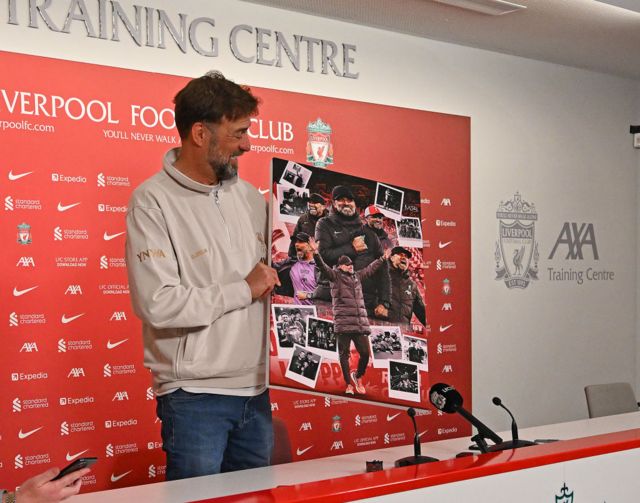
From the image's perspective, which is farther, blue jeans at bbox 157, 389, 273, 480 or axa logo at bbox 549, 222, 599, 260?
axa logo at bbox 549, 222, 599, 260

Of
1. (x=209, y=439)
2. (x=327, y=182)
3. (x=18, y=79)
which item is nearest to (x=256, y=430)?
(x=209, y=439)

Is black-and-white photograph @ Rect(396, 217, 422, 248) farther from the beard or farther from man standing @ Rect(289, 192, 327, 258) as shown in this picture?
the beard

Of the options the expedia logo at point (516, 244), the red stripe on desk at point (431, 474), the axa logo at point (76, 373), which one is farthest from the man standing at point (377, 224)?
the expedia logo at point (516, 244)

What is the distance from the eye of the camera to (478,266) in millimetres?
6031

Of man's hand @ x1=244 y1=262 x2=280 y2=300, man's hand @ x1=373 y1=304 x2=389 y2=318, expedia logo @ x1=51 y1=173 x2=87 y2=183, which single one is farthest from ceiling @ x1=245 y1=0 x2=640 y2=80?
man's hand @ x1=244 y1=262 x2=280 y2=300

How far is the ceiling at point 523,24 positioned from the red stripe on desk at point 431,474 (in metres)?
3.24

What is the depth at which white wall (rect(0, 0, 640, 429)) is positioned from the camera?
5543 millimetres

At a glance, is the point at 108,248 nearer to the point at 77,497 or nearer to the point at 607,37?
the point at 77,497

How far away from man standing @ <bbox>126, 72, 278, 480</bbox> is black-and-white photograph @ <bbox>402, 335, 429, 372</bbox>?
1.72 ft

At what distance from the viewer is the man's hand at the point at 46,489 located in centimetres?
173

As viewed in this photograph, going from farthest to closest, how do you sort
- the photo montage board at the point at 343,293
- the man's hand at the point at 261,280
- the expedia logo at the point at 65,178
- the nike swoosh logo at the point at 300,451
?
1. the nike swoosh logo at the point at 300,451
2. the expedia logo at the point at 65,178
3. the photo montage board at the point at 343,293
4. the man's hand at the point at 261,280

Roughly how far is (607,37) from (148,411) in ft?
13.3

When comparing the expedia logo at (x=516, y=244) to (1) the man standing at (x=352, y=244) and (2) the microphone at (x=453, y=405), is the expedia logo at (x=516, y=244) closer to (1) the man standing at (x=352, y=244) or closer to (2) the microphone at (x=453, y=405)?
(1) the man standing at (x=352, y=244)

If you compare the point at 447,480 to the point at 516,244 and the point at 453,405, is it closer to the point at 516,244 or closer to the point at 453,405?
the point at 453,405
